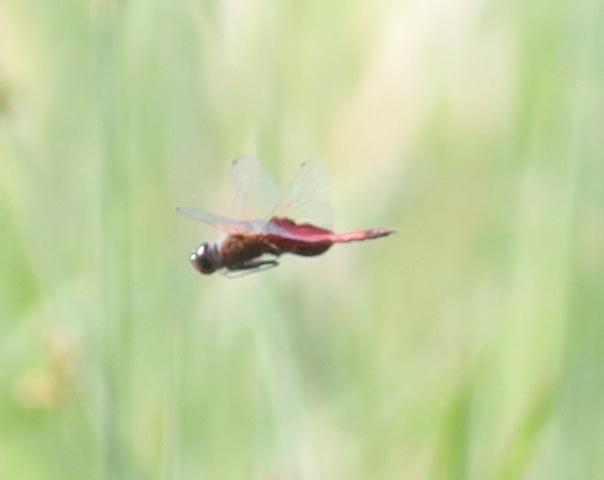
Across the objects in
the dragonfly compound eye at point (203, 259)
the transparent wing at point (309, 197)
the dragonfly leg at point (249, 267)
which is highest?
the transparent wing at point (309, 197)

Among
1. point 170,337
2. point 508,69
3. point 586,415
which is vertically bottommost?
point 586,415

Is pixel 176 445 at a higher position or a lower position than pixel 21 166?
lower

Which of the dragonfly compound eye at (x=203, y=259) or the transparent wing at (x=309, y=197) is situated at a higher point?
the transparent wing at (x=309, y=197)

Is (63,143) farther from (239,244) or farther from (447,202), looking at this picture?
(447,202)

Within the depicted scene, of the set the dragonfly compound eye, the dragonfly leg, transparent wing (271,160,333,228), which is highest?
transparent wing (271,160,333,228)

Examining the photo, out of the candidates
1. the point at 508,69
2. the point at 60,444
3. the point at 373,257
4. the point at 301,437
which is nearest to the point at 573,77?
the point at 508,69
